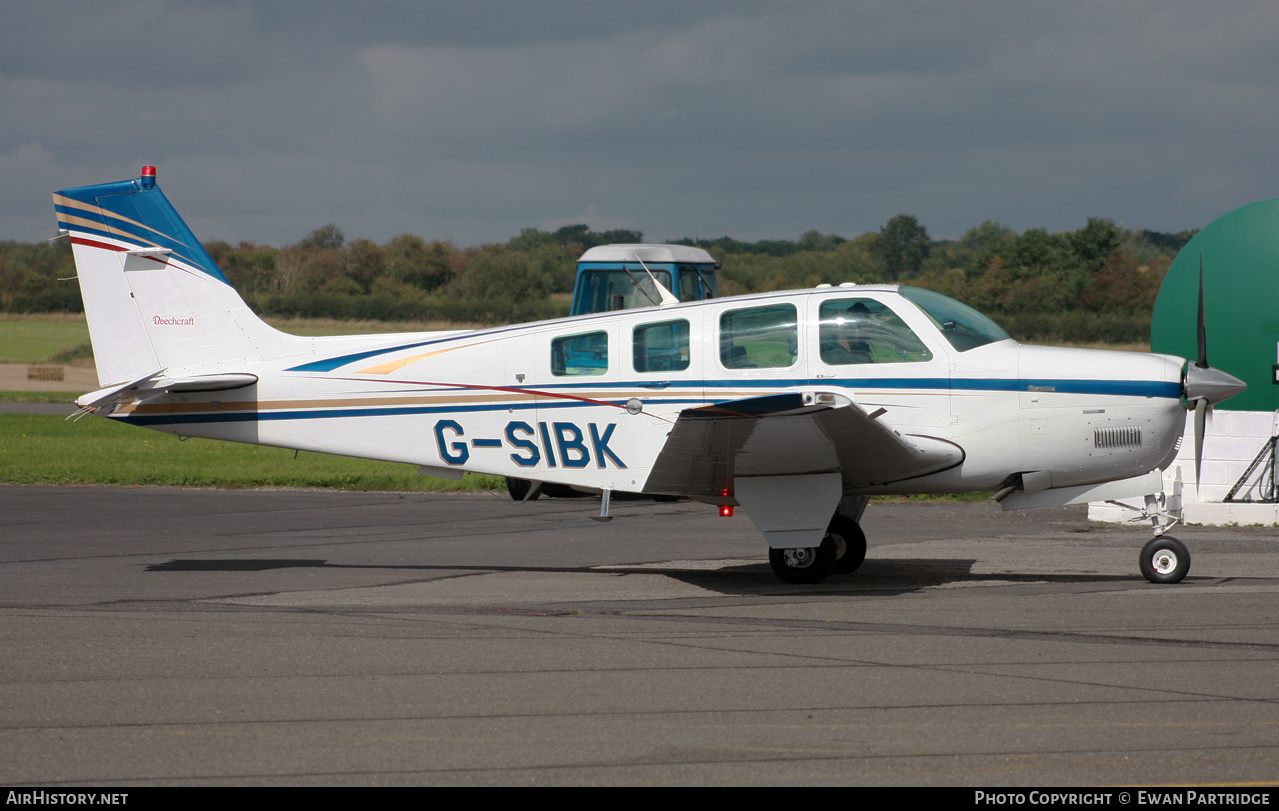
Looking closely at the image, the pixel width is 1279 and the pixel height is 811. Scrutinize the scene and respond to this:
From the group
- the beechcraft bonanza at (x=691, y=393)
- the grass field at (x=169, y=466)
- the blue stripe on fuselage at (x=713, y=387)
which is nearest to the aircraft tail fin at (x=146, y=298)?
the beechcraft bonanza at (x=691, y=393)

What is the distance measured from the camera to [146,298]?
9.79 metres

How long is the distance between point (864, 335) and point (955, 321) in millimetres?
750

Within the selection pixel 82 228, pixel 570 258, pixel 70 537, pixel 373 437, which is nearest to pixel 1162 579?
pixel 373 437

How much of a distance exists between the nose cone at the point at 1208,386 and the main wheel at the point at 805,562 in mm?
2969

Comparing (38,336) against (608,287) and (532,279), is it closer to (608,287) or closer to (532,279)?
(532,279)

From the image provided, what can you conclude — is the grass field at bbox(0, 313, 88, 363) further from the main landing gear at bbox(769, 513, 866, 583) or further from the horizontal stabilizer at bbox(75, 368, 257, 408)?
the main landing gear at bbox(769, 513, 866, 583)

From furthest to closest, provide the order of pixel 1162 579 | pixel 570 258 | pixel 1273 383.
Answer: pixel 570 258 < pixel 1273 383 < pixel 1162 579

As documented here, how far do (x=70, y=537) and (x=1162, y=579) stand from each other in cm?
1035

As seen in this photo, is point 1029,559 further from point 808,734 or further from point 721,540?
point 808,734

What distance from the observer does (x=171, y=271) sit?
991 cm

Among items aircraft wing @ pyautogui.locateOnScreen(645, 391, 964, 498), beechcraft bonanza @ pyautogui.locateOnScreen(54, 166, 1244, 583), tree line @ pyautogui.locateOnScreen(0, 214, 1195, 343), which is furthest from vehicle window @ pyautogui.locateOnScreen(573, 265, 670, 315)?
tree line @ pyautogui.locateOnScreen(0, 214, 1195, 343)

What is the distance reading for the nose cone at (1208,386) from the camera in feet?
28.1
